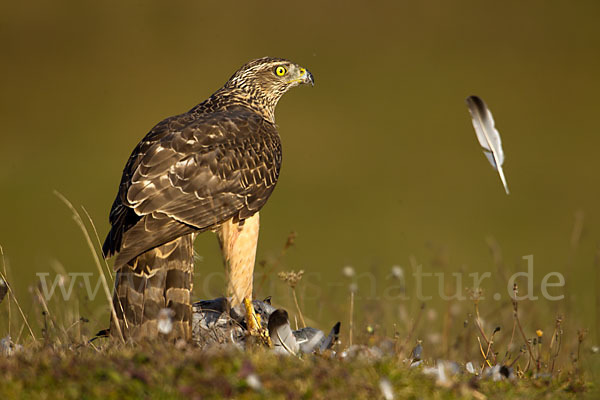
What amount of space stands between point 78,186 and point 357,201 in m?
7.61

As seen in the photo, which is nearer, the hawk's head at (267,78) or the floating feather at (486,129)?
the floating feather at (486,129)

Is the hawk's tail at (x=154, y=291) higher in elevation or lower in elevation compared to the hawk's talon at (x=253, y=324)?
higher

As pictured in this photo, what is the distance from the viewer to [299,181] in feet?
76.6

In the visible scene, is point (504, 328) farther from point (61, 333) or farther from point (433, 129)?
point (433, 129)

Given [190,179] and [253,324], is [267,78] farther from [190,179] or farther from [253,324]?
[253,324]

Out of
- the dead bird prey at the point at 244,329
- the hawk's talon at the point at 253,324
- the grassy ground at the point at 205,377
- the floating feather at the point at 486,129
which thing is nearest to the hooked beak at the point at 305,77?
the floating feather at the point at 486,129

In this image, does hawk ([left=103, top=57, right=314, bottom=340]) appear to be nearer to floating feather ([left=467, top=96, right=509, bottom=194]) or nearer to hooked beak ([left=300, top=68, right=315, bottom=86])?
hooked beak ([left=300, top=68, right=315, bottom=86])

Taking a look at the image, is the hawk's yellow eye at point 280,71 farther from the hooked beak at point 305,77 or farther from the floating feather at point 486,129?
the floating feather at point 486,129

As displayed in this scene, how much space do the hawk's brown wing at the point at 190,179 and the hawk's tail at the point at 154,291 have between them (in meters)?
0.20

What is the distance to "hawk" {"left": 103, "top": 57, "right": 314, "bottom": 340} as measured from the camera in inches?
230

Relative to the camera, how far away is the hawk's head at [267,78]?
8.29 m

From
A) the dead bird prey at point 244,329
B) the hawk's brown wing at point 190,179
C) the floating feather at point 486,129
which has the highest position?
the floating feather at point 486,129

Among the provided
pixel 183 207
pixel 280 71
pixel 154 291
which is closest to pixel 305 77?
pixel 280 71

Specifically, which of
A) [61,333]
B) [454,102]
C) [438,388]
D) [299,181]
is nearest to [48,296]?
[61,333]
